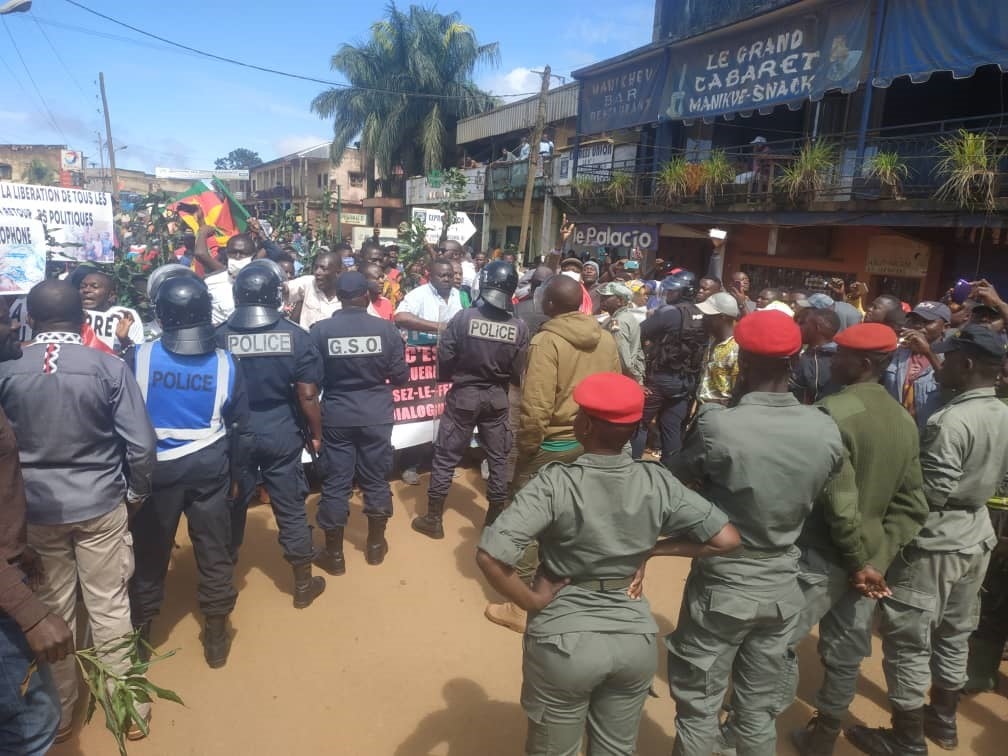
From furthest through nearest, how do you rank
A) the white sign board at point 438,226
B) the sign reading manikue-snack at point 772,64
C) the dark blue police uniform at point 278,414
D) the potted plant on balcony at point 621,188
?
the potted plant on balcony at point 621,188 < the white sign board at point 438,226 < the sign reading manikue-snack at point 772,64 < the dark blue police uniform at point 278,414

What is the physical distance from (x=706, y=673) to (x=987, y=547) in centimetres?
161

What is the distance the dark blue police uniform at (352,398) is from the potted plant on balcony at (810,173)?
31.0 ft

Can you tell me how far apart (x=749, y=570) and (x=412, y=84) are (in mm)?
30555

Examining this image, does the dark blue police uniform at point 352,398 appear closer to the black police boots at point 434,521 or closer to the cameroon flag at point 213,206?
the black police boots at point 434,521

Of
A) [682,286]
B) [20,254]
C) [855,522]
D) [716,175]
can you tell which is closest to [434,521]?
[682,286]

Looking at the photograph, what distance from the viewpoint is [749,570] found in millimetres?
2537

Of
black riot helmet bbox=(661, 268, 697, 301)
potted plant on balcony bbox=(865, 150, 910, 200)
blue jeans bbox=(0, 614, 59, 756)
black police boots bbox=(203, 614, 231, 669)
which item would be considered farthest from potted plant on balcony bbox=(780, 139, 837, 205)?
blue jeans bbox=(0, 614, 59, 756)

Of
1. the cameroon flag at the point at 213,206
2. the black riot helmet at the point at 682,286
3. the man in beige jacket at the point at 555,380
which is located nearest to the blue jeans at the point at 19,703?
the man in beige jacket at the point at 555,380

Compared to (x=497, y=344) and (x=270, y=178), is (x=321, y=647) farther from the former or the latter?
(x=270, y=178)

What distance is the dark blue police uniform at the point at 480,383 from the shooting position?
15.3 ft

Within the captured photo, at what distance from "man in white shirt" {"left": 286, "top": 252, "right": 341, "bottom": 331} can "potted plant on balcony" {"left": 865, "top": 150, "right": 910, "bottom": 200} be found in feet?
28.0

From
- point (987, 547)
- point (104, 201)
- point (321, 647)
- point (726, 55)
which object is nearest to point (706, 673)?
point (987, 547)

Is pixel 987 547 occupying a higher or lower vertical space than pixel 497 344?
lower

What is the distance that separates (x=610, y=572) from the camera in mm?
2152
